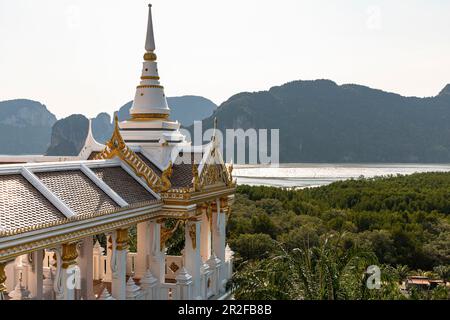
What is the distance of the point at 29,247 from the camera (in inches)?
322

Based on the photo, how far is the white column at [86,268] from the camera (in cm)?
1290


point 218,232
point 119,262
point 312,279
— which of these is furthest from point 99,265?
point 312,279

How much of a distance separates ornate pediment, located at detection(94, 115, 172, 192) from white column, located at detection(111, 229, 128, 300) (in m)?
1.92

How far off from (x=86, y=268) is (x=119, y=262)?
238cm

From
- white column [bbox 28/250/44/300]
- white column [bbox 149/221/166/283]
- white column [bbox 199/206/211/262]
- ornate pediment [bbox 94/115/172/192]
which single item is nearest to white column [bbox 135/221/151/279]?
white column [bbox 149/221/166/283]

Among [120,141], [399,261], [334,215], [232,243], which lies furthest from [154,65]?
[334,215]

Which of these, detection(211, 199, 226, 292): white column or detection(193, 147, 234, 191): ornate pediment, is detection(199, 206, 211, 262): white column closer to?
detection(211, 199, 226, 292): white column

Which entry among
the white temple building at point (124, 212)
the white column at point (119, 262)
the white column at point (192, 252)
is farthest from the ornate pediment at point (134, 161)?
the white column at point (119, 262)

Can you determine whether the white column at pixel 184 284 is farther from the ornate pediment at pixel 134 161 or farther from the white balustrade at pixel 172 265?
the white balustrade at pixel 172 265

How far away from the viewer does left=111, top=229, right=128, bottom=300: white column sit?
437 inches

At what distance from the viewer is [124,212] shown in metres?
11.0

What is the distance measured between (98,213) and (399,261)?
23084mm

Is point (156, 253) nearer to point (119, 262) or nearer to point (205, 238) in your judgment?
point (119, 262)
